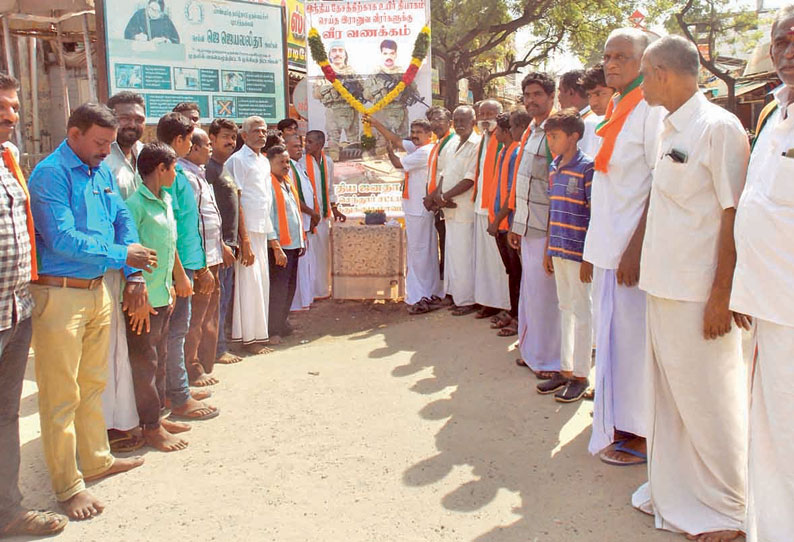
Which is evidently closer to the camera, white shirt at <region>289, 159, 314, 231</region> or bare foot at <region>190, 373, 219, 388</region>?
bare foot at <region>190, 373, 219, 388</region>

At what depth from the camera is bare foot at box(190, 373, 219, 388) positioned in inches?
203

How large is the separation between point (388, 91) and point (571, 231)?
5.06 m

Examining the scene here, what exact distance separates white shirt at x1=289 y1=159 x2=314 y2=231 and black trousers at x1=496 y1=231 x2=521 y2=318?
2127mm

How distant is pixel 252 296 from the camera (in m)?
5.98

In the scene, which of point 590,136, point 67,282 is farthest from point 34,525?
point 590,136

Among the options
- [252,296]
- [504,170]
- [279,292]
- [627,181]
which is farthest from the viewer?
[279,292]

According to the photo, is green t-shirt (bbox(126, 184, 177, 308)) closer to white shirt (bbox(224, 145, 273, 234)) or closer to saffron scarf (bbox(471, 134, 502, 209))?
white shirt (bbox(224, 145, 273, 234))

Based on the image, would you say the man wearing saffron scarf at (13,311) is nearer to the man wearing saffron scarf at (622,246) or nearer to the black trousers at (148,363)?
the black trousers at (148,363)

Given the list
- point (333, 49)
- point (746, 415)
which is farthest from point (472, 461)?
point (333, 49)

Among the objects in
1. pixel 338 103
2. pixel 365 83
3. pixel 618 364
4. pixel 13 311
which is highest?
pixel 365 83

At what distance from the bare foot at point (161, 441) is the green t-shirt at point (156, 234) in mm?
755

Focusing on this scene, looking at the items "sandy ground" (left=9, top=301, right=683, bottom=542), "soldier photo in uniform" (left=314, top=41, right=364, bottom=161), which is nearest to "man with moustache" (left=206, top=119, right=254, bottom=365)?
"sandy ground" (left=9, top=301, right=683, bottom=542)

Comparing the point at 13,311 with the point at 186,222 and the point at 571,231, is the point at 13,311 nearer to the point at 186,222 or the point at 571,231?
the point at 186,222

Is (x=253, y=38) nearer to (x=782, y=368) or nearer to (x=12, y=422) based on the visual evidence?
(x=12, y=422)
